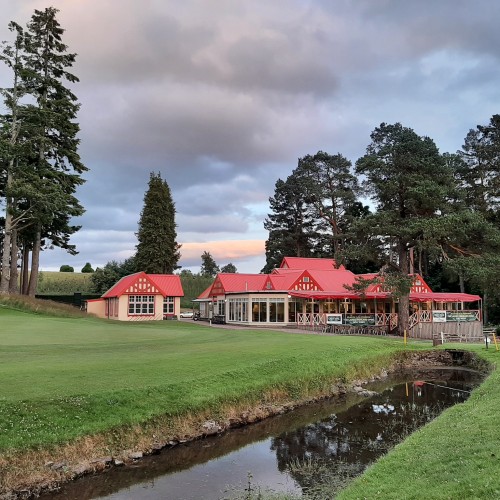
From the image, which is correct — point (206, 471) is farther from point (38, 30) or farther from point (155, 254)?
point (155, 254)

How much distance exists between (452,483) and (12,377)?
972 centimetres

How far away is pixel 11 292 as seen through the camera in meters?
37.8

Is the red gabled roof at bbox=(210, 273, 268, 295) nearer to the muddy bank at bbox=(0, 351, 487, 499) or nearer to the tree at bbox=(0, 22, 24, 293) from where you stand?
the tree at bbox=(0, 22, 24, 293)

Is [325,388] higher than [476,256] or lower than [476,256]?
lower

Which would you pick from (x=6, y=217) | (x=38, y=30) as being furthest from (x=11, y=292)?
(x=38, y=30)

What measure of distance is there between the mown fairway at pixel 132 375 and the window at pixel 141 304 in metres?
20.1

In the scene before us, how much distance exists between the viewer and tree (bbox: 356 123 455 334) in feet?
94.0

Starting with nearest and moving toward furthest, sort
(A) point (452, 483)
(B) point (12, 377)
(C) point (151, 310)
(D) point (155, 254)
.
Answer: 1. (A) point (452, 483)
2. (B) point (12, 377)
3. (C) point (151, 310)
4. (D) point (155, 254)

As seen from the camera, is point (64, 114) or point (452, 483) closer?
point (452, 483)

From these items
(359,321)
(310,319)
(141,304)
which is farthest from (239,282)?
(359,321)

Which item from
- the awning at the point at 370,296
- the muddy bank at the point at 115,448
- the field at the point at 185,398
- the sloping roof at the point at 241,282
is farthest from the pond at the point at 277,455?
the sloping roof at the point at 241,282

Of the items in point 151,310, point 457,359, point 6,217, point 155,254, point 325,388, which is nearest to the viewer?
point 325,388

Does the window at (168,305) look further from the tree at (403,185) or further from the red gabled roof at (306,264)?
the tree at (403,185)

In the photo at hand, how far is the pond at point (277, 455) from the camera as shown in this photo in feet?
27.5
